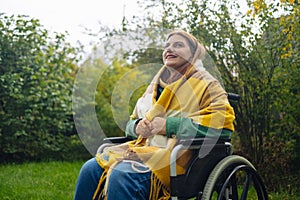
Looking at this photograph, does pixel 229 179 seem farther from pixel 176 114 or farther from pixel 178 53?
pixel 178 53

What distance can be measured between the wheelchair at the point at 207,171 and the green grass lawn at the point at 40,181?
1.33m

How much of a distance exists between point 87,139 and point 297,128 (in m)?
2.04

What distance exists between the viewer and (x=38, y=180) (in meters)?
4.49

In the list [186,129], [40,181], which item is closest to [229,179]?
[186,129]

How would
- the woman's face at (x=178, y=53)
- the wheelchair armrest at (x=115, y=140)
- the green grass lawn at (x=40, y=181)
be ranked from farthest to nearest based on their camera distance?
1. the green grass lawn at (x=40, y=181)
2. the wheelchair armrest at (x=115, y=140)
3. the woman's face at (x=178, y=53)

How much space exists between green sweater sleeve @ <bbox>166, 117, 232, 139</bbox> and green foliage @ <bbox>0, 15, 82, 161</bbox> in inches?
150

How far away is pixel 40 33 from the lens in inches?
243

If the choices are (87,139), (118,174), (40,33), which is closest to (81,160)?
(40,33)

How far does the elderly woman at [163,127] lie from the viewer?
7.27 feet

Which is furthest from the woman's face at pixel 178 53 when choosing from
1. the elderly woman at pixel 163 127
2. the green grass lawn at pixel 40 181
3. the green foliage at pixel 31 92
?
the green foliage at pixel 31 92

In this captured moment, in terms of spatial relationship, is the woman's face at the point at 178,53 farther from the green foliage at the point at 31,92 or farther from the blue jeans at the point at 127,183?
the green foliage at the point at 31,92

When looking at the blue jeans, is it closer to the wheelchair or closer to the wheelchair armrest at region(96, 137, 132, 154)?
the wheelchair

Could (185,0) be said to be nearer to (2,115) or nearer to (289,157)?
(289,157)

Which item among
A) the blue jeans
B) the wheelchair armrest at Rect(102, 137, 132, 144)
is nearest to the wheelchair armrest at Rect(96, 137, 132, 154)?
the wheelchair armrest at Rect(102, 137, 132, 144)
